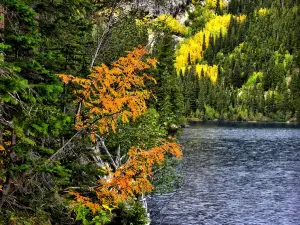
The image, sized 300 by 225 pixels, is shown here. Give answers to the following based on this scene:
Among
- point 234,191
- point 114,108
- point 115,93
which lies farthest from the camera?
point 234,191

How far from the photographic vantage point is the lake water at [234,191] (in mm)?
36938

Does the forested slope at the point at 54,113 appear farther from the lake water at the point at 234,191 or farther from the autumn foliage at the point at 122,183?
the lake water at the point at 234,191

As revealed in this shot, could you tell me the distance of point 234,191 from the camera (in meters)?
47.5

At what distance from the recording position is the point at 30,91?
35.9 feet

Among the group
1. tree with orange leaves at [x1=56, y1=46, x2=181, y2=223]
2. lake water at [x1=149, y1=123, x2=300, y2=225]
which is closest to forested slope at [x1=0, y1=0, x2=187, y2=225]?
tree with orange leaves at [x1=56, y1=46, x2=181, y2=223]

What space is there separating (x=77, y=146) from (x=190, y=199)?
29086 mm

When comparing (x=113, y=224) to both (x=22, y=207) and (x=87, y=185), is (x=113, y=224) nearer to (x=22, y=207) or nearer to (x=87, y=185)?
(x=87, y=185)

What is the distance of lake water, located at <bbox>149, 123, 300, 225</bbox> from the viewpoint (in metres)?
36.9

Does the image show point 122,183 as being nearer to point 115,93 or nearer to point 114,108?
point 114,108

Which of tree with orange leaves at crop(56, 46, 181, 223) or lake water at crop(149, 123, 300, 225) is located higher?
tree with orange leaves at crop(56, 46, 181, 223)

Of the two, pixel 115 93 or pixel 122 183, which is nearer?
pixel 115 93

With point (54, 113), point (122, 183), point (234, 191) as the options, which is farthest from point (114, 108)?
point (234, 191)

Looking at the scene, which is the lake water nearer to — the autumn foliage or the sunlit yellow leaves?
the autumn foliage

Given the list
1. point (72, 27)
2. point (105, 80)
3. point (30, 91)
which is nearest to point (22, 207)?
point (30, 91)
